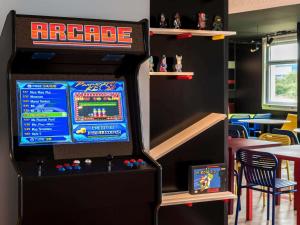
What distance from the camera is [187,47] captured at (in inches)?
140

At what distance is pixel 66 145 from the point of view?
2279 mm

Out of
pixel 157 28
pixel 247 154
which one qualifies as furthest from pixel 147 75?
pixel 247 154

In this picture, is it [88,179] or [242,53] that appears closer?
[88,179]

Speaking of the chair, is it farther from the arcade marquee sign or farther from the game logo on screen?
the arcade marquee sign

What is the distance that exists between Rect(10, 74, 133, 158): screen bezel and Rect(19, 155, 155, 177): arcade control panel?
0.04 m

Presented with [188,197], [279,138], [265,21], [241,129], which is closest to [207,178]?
[188,197]

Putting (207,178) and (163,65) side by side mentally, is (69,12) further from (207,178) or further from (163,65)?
(207,178)

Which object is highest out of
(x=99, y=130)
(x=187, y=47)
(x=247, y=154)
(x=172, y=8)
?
(x=172, y=8)

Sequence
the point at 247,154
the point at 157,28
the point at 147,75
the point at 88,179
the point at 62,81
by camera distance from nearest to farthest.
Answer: the point at 88,179 < the point at 62,81 < the point at 147,75 < the point at 157,28 < the point at 247,154

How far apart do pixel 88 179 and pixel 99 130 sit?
0.32m

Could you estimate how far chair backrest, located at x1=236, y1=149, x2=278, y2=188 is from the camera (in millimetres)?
4176

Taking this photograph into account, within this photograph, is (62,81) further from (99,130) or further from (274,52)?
(274,52)

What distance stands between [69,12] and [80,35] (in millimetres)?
539

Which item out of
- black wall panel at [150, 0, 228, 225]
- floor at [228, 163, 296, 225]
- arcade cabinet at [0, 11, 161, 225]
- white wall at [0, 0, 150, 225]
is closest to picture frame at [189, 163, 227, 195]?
black wall panel at [150, 0, 228, 225]
